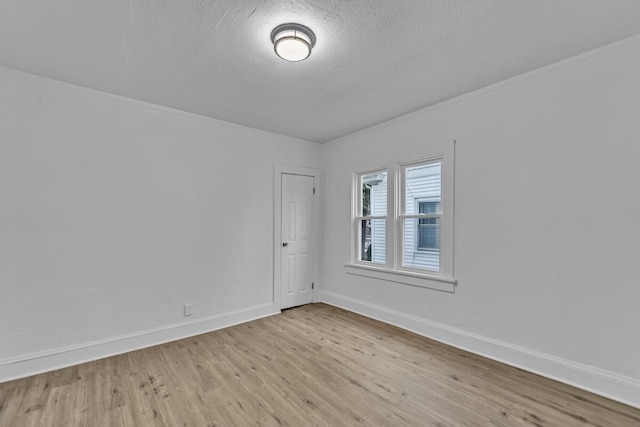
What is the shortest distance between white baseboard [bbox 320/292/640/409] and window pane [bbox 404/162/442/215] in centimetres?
130

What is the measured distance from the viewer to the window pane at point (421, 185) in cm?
348

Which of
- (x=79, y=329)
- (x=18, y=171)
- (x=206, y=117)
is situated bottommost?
(x=79, y=329)

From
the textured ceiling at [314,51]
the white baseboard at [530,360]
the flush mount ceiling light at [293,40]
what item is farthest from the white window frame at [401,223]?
the flush mount ceiling light at [293,40]

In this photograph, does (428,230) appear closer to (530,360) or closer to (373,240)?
(373,240)

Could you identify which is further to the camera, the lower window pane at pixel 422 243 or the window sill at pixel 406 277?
the lower window pane at pixel 422 243

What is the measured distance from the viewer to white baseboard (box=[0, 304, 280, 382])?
8.38 ft

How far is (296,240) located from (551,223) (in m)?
3.15

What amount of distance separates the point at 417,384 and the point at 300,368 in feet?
3.30

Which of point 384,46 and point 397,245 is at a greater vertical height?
point 384,46

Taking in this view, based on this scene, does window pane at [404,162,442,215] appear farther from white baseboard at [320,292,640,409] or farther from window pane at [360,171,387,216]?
white baseboard at [320,292,640,409]

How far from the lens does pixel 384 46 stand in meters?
2.24

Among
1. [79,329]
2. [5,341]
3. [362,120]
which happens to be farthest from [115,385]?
[362,120]

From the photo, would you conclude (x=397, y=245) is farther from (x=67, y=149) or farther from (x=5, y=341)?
(x=5, y=341)

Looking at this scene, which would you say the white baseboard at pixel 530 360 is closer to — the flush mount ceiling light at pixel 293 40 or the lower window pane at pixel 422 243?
the lower window pane at pixel 422 243
